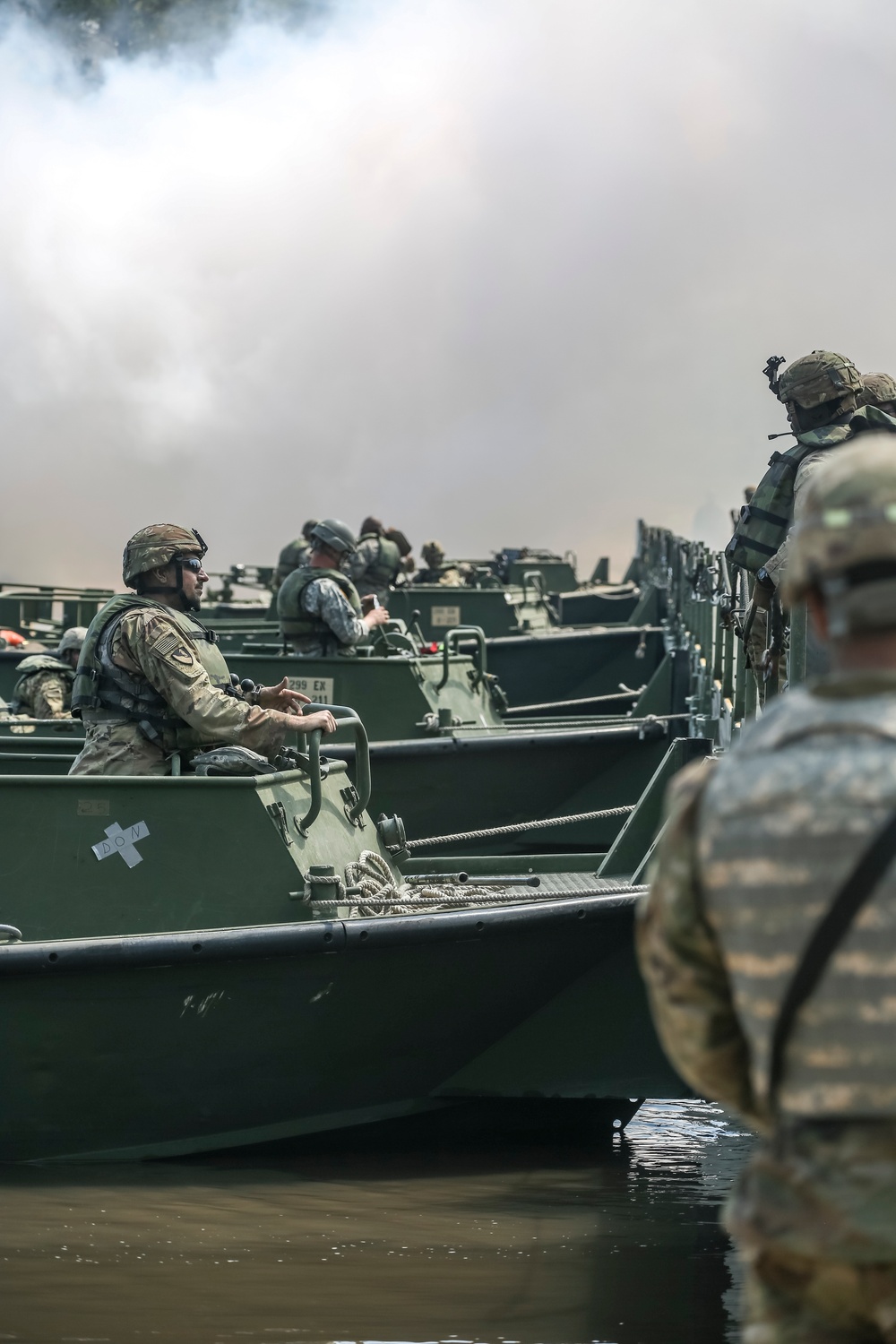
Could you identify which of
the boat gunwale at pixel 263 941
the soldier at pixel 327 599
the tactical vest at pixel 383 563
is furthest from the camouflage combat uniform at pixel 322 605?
the boat gunwale at pixel 263 941

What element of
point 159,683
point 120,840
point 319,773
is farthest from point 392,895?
point 159,683

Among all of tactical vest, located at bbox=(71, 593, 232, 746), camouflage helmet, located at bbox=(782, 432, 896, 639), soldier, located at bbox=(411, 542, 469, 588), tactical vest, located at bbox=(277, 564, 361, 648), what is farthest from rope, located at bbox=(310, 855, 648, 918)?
soldier, located at bbox=(411, 542, 469, 588)

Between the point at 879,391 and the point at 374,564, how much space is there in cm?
748

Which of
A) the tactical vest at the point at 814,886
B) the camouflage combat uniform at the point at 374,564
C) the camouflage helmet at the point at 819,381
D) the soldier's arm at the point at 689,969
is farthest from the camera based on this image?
the camouflage combat uniform at the point at 374,564

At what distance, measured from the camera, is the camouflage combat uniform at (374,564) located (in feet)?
47.3

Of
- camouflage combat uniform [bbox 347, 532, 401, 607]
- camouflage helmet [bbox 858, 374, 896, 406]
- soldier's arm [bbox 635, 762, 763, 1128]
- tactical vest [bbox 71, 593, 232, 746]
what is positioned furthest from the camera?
camouflage combat uniform [bbox 347, 532, 401, 607]

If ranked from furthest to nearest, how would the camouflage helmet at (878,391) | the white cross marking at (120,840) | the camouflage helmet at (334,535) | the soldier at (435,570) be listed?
the soldier at (435,570) < the camouflage helmet at (334,535) < the camouflage helmet at (878,391) < the white cross marking at (120,840)

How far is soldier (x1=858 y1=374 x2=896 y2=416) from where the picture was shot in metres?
7.41

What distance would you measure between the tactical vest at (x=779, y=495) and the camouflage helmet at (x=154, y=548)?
6.70 ft

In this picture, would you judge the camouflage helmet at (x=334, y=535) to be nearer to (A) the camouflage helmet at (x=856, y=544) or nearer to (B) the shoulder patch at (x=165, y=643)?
(B) the shoulder patch at (x=165, y=643)

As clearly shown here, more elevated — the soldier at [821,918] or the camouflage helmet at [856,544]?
the camouflage helmet at [856,544]

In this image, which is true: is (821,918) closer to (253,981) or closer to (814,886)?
(814,886)

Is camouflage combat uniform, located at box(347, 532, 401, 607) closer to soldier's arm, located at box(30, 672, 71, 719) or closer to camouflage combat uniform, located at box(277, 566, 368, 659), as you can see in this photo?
camouflage combat uniform, located at box(277, 566, 368, 659)

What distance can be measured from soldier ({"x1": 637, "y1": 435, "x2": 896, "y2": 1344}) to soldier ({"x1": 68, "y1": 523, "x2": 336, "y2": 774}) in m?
3.70
